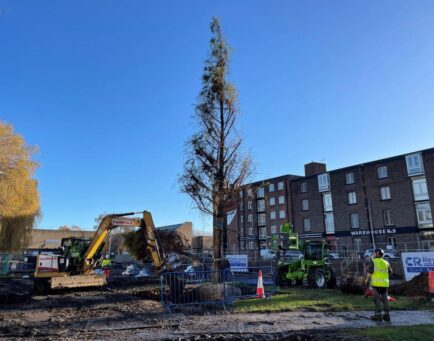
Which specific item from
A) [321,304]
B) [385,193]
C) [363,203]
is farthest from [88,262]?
[363,203]

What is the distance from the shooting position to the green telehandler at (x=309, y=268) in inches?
761

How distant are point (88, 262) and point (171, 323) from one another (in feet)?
35.8

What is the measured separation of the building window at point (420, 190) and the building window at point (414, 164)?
1.09 meters

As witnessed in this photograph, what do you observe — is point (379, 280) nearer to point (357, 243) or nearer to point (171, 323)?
point (171, 323)

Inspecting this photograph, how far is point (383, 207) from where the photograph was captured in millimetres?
47281

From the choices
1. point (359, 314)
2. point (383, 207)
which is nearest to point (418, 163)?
point (383, 207)

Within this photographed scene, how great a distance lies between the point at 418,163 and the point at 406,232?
8.16 meters

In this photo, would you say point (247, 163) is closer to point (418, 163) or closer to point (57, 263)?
point (57, 263)

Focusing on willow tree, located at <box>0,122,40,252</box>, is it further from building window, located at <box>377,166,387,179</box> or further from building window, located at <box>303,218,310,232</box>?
building window, located at <box>303,218,310,232</box>

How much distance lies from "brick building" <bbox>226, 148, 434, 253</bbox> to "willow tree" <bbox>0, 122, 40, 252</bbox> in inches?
849

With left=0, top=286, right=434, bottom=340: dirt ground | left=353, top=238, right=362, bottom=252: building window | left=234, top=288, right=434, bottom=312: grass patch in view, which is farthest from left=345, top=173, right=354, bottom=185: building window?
left=0, top=286, right=434, bottom=340: dirt ground

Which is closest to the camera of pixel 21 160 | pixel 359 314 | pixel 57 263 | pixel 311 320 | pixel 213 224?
pixel 311 320

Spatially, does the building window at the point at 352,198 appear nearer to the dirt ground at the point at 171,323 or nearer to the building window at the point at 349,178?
the building window at the point at 349,178

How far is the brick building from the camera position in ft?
144
